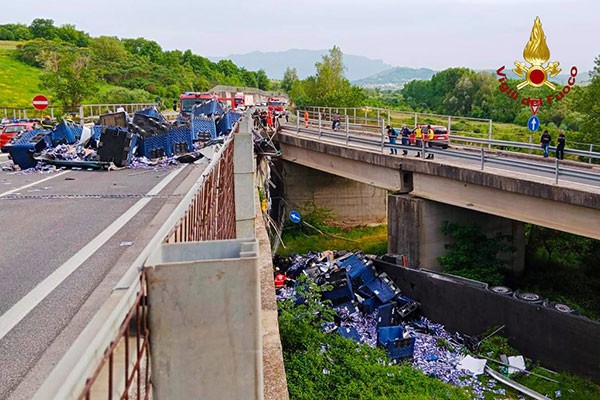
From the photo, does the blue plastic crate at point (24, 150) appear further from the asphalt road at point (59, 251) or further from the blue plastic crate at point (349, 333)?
the blue plastic crate at point (349, 333)

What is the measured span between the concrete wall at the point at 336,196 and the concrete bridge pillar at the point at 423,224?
11579mm

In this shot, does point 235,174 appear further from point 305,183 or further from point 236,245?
point 305,183

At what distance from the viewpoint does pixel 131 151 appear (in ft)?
51.4

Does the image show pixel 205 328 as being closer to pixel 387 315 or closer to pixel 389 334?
pixel 389 334

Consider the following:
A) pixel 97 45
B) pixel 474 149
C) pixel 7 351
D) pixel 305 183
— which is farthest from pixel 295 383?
pixel 97 45

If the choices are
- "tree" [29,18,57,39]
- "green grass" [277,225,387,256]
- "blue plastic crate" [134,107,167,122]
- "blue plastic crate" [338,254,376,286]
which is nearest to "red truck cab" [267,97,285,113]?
"green grass" [277,225,387,256]

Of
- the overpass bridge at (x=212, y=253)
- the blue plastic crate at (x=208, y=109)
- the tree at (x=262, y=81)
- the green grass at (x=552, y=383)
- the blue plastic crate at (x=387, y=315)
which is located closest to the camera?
the overpass bridge at (x=212, y=253)

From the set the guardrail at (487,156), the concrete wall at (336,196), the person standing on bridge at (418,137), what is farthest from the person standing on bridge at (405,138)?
the concrete wall at (336,196)

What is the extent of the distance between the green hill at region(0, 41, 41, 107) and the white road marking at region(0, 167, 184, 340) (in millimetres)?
60216

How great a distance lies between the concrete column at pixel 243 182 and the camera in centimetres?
844

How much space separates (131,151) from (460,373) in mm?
10584

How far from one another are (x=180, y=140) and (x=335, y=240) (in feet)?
49.7

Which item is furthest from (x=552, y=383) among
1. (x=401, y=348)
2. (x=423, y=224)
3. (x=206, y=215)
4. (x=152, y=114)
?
(x=152, y=114)

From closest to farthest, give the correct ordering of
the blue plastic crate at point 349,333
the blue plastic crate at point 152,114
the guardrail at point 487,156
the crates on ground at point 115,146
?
the crates on ground at point 115,146 < the guardrail at point 487,156 < the blue plastic crate at point 349,333 < the blue plastic crate at point 152,114
